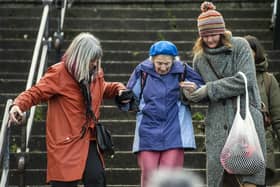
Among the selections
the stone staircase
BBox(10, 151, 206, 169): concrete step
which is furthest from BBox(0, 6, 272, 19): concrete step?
BBox(10, 151, 206, 169): concrete step

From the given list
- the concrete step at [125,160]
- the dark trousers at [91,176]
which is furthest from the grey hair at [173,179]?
the concrete step at [125,160]

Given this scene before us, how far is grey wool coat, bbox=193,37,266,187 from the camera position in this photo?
559cm

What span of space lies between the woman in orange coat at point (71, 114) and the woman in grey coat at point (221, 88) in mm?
795

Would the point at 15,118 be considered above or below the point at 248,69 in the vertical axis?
below

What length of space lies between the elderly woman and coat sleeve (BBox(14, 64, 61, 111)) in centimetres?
65

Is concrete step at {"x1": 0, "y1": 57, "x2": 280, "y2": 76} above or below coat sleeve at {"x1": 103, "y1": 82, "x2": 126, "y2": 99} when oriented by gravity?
above

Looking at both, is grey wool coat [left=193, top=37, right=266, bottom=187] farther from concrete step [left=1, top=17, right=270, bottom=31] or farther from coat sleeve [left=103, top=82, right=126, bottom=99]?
concrete step [left=1, top=17, right=270, bottom=31]

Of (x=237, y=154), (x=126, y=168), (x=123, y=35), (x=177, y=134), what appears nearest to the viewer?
(x=237, y=154)

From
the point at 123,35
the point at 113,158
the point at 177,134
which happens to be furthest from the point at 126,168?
the point at 123,35

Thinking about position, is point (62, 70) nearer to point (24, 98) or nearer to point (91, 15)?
point (24, 98)

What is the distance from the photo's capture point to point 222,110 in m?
5.68

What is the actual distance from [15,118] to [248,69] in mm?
1768

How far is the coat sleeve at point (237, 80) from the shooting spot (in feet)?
18.3

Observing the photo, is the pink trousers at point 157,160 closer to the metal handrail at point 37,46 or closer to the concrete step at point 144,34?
the metal handrail at point 37,46
